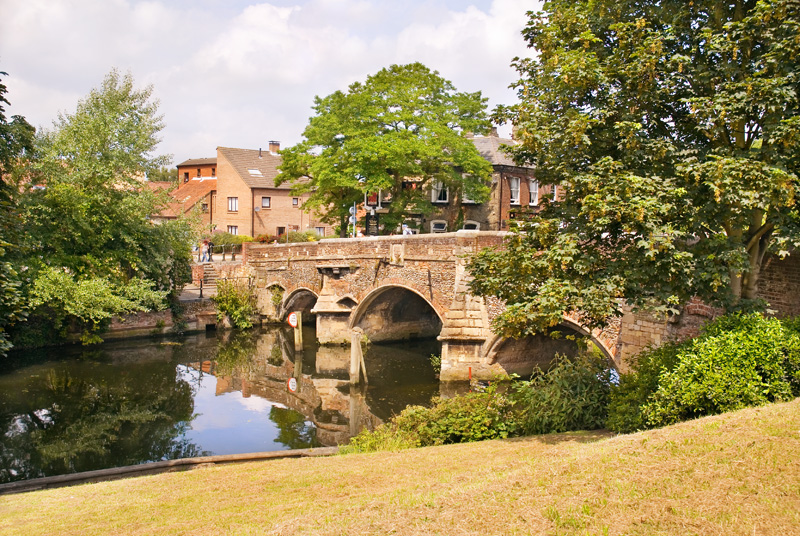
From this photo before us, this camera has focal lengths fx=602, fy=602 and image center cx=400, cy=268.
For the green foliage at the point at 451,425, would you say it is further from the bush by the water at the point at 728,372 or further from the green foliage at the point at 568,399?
the bush by the water at the point at 728,372

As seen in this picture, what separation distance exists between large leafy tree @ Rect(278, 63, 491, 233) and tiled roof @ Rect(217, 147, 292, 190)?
1906cm

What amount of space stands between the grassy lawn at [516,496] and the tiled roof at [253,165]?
1693 inches

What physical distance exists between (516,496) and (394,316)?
76.2ft

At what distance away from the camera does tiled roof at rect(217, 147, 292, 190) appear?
50.8 meters

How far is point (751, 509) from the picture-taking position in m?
5.06

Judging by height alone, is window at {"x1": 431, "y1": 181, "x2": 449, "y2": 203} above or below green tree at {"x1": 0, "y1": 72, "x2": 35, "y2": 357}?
above

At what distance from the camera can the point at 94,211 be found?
24.5 m

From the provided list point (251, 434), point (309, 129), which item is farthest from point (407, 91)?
point (251, 434)

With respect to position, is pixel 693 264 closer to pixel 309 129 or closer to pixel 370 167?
pixel 370 167

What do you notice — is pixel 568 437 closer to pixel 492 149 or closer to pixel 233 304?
pixel 233 304

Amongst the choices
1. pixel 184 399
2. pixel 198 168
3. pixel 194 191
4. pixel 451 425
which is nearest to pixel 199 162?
pixel 198 168

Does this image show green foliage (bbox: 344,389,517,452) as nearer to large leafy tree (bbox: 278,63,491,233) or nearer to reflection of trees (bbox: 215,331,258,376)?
reflection of trees (bbox: 215,331,258,376)

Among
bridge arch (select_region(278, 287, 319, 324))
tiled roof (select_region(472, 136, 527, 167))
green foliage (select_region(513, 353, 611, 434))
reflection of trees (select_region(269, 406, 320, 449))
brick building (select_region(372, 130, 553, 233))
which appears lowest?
reflection of trees (select_region(269, 406, 320, 449))

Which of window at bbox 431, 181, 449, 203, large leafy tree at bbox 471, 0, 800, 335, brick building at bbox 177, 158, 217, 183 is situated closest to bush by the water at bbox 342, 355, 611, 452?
large leafy tree at bbox 471, 0, 800, 335
